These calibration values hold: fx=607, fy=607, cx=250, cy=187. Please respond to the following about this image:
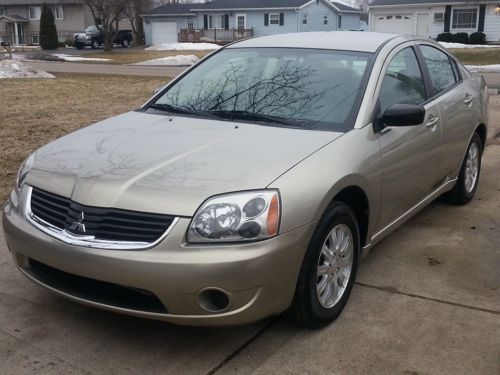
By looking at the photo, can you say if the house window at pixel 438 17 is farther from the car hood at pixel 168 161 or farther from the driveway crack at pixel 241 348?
the driveway crack at pixel 241 348

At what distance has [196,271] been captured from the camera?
285 cm

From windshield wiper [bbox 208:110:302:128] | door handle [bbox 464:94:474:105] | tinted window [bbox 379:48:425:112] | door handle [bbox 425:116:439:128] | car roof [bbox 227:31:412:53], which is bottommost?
door handle [bbox 425:116:439:128]

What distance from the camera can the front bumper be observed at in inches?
113

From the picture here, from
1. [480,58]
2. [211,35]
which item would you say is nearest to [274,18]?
[211,35]

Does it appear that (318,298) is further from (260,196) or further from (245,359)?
Result: (260,196)

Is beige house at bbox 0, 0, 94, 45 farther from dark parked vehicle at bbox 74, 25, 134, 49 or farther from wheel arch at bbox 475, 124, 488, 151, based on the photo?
wheel arch at bbox 475, 124, 488, 151

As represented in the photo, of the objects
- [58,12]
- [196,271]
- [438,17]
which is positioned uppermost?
[58,12]

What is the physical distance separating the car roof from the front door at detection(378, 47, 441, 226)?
0.61 ft

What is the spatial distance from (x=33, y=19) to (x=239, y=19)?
78.1 ft

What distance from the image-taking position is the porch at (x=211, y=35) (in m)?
51.9

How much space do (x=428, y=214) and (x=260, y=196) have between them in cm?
298

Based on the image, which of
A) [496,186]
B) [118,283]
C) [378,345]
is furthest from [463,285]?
[496,186]

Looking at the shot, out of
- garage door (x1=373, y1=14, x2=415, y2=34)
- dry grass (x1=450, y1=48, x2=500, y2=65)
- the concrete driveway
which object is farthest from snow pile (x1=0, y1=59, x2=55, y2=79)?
garage door (x1=373, y1=14, x2=415, y2=34)

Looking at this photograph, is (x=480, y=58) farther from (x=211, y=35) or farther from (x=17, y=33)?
(x=17, y=33)
